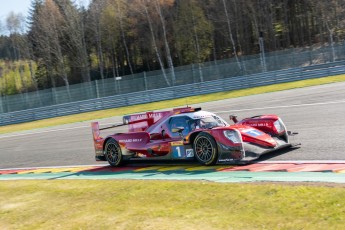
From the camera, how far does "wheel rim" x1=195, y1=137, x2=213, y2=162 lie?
9703mm

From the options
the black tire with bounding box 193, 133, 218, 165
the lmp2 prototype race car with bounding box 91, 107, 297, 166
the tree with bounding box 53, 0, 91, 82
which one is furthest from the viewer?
the tree with bounding box 53, 0, 91, 82

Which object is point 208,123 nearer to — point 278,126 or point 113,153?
point 278,126

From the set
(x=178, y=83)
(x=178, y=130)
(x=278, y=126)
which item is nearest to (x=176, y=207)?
(x=178, y=130)

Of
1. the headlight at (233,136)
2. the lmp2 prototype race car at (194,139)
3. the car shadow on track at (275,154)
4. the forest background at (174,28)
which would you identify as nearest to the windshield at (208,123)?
the lmp2 prototype race car at (194,139)

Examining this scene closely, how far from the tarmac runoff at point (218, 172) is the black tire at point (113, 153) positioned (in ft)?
0.58

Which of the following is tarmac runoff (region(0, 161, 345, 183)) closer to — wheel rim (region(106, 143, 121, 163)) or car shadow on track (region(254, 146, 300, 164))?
wheel rim (region(106, 143, 121, 163))

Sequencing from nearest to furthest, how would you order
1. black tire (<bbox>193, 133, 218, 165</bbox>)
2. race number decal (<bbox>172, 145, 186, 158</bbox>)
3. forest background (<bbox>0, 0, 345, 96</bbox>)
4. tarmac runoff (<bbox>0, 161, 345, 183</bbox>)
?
tarmac runoff (<bbox>0, 161, 345, 183</bbox>) → black tire (<bbox>193, 133, 218, 165</bbox>) → race number decal (<bbox>172, 145, 186, 158</bbox>) → forest background (<bbox>0, 0, 345, 96</bbox>)

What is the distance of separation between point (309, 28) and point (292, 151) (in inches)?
2126

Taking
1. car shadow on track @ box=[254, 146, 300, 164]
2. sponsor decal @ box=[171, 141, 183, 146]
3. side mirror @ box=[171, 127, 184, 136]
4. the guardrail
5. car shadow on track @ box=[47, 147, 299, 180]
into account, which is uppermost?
the guardrail

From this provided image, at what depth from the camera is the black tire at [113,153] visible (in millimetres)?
11862

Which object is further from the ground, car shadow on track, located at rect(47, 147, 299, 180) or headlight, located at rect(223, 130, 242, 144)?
headlight, located at rect(223, 130, 242, 144)

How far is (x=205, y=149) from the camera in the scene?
32.2ft

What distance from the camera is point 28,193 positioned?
31.0 feet

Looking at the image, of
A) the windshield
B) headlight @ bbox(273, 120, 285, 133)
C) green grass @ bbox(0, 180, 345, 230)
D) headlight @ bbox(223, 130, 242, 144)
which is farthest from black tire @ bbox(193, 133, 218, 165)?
headlight @ bbox(273, 120, 285, 133)
